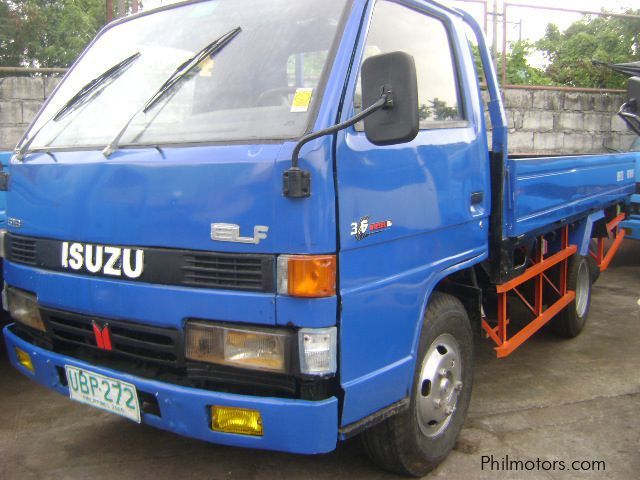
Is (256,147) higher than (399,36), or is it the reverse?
(399,36)

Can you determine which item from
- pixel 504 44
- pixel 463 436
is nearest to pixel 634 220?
pixel 504 44

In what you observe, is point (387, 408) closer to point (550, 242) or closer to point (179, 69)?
point (179, 69)

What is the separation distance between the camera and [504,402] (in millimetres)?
3812

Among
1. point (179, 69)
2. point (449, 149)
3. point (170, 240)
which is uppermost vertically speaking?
point (179, 69)

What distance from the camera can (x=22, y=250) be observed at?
2824mm

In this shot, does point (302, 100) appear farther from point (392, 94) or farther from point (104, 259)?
point (104, 259)

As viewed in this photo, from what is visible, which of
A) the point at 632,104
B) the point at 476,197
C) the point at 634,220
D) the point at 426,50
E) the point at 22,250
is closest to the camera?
the point at 22,250

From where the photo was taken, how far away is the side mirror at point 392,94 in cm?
210

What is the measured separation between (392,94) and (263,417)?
1.24 metres

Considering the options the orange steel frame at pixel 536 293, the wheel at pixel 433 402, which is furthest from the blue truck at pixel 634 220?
the wheel at pixel 433 402

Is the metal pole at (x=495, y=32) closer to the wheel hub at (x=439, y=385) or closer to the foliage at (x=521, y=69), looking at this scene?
the foliage at (x=521, y=69)

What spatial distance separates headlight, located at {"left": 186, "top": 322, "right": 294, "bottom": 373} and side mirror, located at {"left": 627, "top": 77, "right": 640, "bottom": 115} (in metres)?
3.73

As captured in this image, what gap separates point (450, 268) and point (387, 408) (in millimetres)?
759

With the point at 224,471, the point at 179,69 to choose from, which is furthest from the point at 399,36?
the point at 224,471
